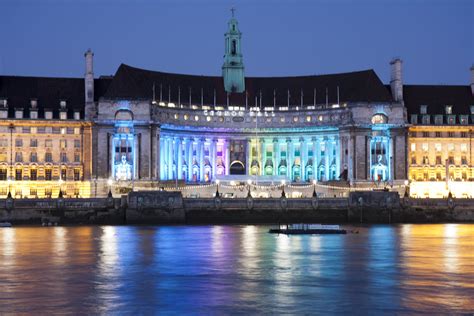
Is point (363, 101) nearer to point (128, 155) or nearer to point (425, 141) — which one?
point (425, 141)

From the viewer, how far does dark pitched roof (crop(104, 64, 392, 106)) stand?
554ft

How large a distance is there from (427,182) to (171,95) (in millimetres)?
47379

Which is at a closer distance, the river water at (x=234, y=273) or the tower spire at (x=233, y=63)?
the river water at (x=234, y=273)

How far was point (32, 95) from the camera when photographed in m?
166

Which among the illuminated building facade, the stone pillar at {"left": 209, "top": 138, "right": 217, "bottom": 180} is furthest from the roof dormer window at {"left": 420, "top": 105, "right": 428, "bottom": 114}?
the stone pillar at {"left": 209, "top": 138, "right": 217, "bottom": 180}

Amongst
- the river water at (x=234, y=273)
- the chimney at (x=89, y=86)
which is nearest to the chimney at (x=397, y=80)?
the chimney at (x=89, y=86)

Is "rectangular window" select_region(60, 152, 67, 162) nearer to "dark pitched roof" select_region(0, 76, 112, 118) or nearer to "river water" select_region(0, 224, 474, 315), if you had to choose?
"dark pitched roof" select_region(0, 76, 112, 118)

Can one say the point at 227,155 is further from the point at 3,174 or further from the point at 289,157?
the point at 3,174

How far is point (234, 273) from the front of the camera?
66.2 meters

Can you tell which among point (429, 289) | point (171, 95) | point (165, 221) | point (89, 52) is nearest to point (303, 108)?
point (171, 95)

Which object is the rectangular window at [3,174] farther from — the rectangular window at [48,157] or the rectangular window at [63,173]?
the rectangular window at [63,173]

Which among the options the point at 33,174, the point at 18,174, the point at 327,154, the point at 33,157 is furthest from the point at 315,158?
the point at 18,174

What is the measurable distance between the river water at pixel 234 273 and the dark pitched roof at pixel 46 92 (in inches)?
2499

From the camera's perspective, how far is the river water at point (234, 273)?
5244 centimetres
